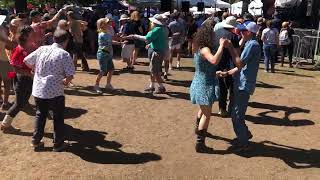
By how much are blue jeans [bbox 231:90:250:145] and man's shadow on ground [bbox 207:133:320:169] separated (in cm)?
23

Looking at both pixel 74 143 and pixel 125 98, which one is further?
pixel 125 98

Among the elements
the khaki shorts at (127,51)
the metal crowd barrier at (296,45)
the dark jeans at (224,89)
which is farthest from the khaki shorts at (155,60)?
the metal crowd barrier at (296,45)

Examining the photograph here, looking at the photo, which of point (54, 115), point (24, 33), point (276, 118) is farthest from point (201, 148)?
point (24, 33)

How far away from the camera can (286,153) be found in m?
6.86

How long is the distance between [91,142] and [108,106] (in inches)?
89.3

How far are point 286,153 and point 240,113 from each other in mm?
905

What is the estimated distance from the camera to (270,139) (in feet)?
24.6

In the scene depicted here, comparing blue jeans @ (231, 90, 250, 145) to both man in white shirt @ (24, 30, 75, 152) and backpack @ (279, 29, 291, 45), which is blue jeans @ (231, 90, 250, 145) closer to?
man in white shirt @ (24, 30, 75, 152)

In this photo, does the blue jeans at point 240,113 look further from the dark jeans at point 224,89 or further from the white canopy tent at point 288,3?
the white canopy tent at point 288,3

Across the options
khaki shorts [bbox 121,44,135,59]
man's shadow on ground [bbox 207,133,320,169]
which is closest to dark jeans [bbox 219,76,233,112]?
man's shadow on ground [bbox 207,133,320,169]

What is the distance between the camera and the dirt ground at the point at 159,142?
602cm

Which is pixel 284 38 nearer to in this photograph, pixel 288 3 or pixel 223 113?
pixel 223 113

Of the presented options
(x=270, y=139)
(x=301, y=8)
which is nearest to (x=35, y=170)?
(x=270, y=139)

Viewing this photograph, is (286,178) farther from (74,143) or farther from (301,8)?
(301,8)
